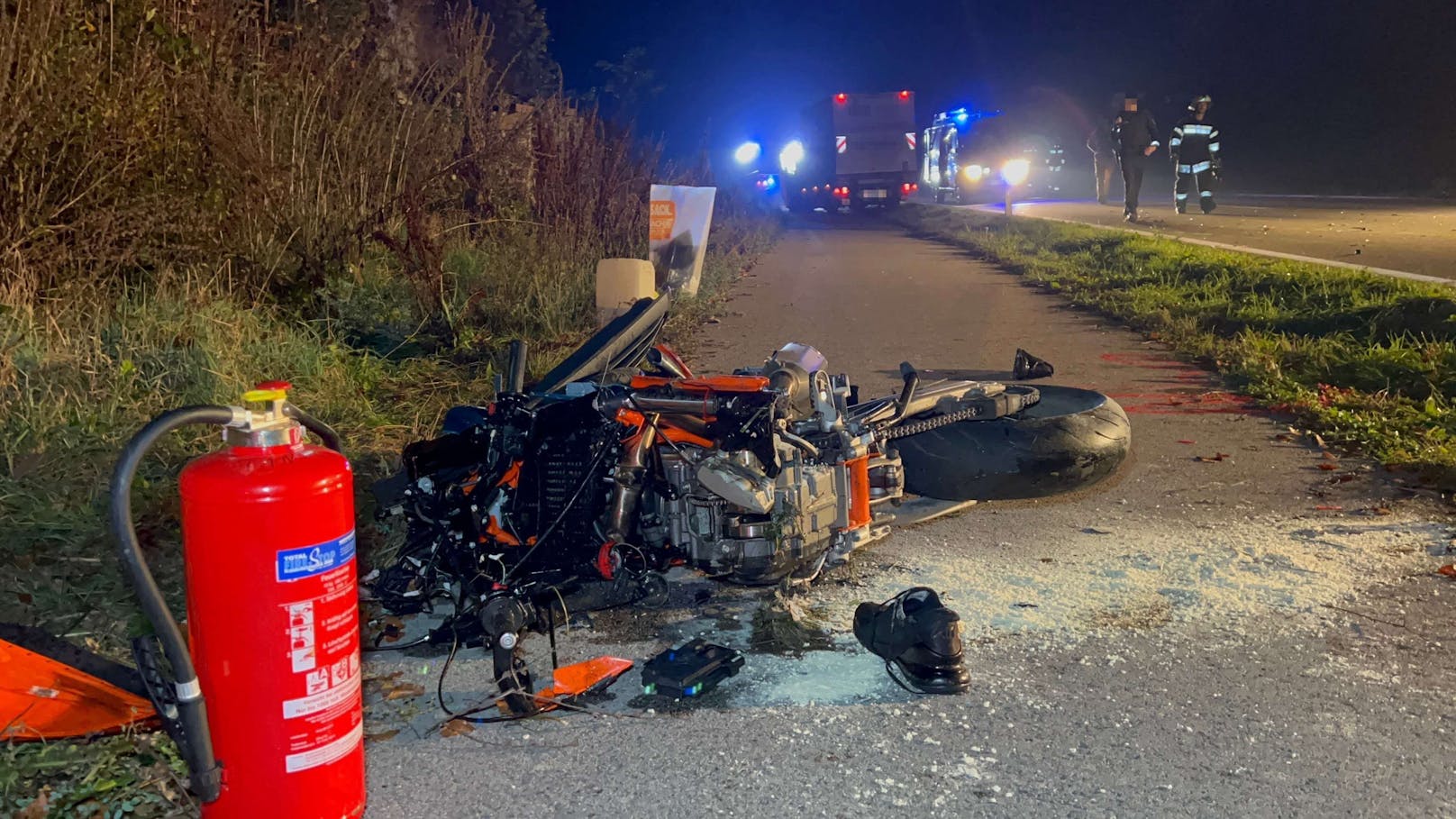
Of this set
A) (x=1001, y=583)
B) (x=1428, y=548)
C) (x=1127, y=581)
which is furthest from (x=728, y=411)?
(x=1428, y=548)

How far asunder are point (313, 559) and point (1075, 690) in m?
2.14

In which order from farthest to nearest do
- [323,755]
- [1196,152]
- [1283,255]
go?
[1196,152] → [1283,255] → [323,755]

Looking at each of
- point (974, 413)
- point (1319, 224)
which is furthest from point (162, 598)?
point (1319, 224)

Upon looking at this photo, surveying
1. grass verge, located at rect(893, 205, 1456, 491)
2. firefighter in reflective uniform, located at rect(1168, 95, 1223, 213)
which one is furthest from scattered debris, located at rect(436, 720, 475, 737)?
firefighter in reflective uniform, located at rect(1168, 95, 1223, 213)

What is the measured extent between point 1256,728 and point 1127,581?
1.18m

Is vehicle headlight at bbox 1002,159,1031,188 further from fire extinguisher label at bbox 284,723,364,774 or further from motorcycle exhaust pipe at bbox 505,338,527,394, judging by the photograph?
fire extinguisher label at bbox 284,723,364,774

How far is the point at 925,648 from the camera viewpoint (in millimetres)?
3355

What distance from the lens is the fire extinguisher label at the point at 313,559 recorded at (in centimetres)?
247

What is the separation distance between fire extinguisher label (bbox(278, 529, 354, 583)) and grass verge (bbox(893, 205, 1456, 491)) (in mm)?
4832

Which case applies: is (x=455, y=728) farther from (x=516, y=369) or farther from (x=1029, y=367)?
(x=1029, y=367)

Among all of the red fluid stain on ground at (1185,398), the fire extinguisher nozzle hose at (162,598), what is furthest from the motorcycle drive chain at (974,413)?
the fire extinguisher nozzle hose at (162,598)

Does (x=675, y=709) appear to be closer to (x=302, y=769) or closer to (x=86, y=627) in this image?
(x=302, y=769)

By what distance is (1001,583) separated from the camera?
14.0ft

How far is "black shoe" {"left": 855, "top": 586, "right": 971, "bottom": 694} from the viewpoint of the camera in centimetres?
333
